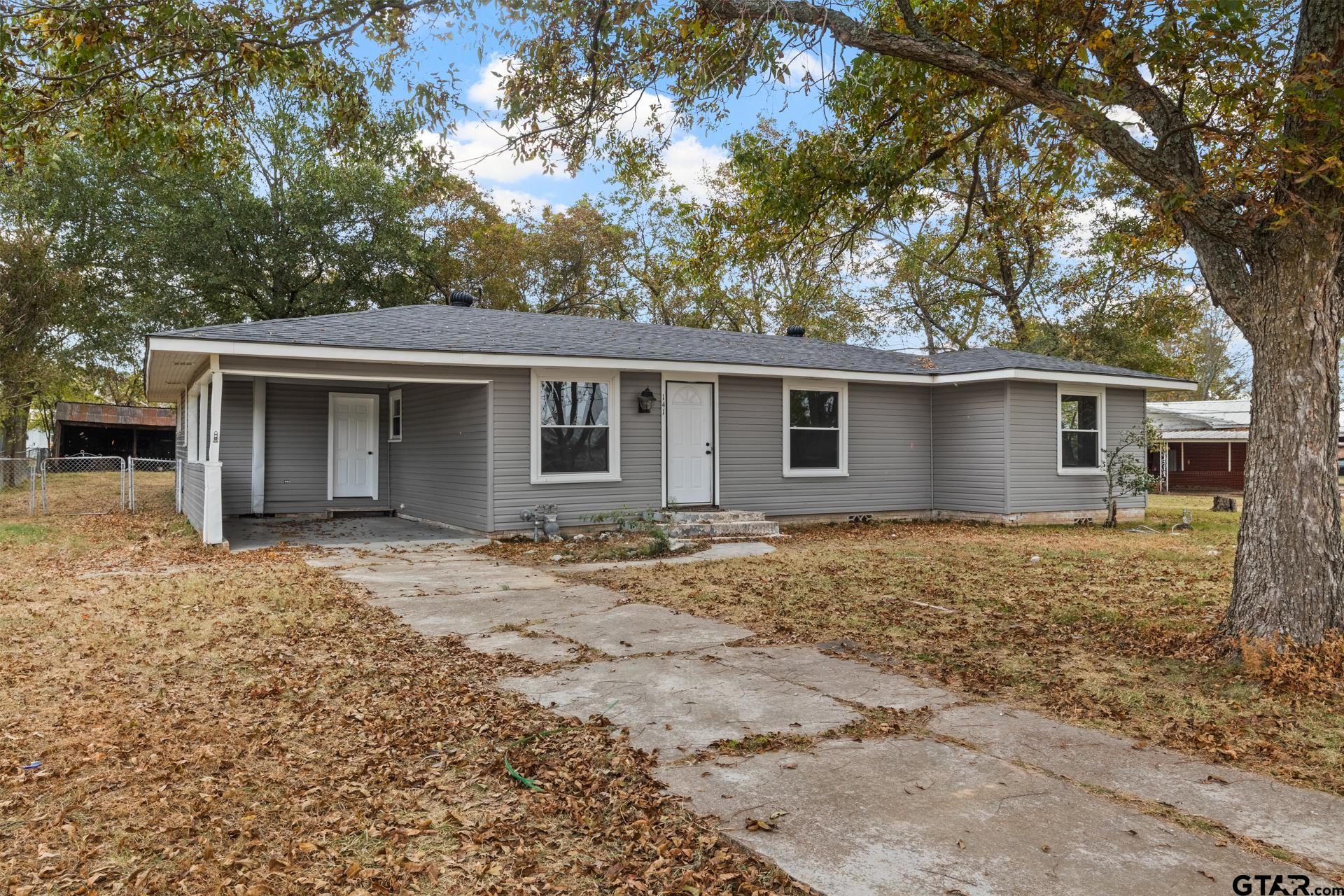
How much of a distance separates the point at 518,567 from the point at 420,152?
4.33m

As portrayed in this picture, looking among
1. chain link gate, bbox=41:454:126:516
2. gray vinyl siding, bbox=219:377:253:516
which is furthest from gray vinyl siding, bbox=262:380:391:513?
chain link gate, bbox=41:454:126:516

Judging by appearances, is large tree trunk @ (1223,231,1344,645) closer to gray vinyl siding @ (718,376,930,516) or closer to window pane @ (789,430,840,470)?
gray vinyl siding @ (718,376,930,516)

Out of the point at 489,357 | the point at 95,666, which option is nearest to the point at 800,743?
the point at 95,666

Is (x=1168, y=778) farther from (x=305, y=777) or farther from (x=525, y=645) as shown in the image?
(x=525, y=645)

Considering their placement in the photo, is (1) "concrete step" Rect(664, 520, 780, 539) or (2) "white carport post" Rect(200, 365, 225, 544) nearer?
(2) "white carport post" Rect(200, 365, 225, 544)

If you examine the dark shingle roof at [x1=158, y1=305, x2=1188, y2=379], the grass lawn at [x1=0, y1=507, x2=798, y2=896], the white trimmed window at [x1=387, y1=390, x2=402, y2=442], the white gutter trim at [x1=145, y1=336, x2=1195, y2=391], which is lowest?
the grass lawn at [x1=0, y1=507, x2=798, y2=896]

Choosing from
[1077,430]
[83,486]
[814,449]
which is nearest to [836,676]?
[814,449]

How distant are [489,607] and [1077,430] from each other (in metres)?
11.5

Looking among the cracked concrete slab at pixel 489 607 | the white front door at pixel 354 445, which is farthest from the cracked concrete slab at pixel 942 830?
the white front door at pixel 354 445

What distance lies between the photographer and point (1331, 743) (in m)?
3.56

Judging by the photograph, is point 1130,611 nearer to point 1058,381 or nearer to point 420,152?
point 420,152

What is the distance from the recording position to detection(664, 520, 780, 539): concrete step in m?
11.3

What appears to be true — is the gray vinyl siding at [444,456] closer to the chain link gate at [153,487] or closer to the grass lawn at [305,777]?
the chain link gate at [153,487]

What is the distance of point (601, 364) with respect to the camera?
1130 cm
